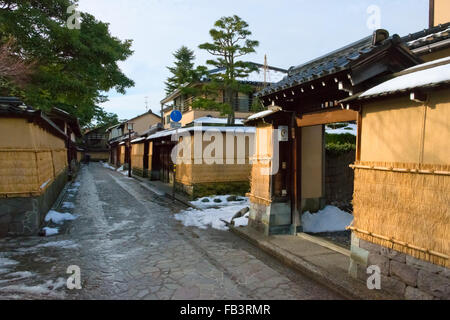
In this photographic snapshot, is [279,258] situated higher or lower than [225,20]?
lower

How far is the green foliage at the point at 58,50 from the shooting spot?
10992 millimetres

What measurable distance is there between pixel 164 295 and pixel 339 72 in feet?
17.3

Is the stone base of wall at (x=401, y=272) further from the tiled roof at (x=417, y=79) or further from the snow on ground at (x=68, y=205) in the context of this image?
the snow on ground at (x=68, y=205)

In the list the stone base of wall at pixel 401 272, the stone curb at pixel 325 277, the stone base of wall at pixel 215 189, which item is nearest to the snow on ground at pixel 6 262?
the stone curb at pixel 325 277

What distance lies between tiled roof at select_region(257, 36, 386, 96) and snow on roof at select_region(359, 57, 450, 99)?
Answer: 2.44 ft

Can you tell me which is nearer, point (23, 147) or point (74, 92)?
point (23, 147)

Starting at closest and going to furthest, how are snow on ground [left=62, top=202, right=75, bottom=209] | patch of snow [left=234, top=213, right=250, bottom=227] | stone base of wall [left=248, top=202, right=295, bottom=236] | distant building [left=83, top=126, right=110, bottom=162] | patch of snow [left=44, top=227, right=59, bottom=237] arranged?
stone base of wall [left=248, top=202, right=295, bottom=236]
patch of snow [left=44, top=227, right=59, bottom=237]
patch of snow [left=234, top=213, right=250, bottom=227]
snow on ground [left=62, top=202, right=75, bottom=209]
distant building [left=83, top=126, right=110, bottom=162]

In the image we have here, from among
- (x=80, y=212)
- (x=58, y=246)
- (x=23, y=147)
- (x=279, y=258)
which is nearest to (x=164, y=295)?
(x=279, y=258)

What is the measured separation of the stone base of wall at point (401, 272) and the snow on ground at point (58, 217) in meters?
9.75

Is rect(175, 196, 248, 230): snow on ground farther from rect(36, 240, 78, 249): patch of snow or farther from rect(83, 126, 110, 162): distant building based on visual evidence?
rect(83, 126, 110, 162): distant building

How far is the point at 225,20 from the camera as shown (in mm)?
18062

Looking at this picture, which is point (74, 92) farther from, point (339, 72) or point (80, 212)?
point (339, 72)

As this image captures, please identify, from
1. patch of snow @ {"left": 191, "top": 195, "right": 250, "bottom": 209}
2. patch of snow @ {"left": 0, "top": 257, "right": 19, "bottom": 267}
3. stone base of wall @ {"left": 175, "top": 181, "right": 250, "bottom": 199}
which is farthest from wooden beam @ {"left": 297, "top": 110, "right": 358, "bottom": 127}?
stone base of wall @ {"left": 175, "top": 181, "right": 250, "bottom": 199}

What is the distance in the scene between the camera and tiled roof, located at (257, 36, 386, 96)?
5.52 m
